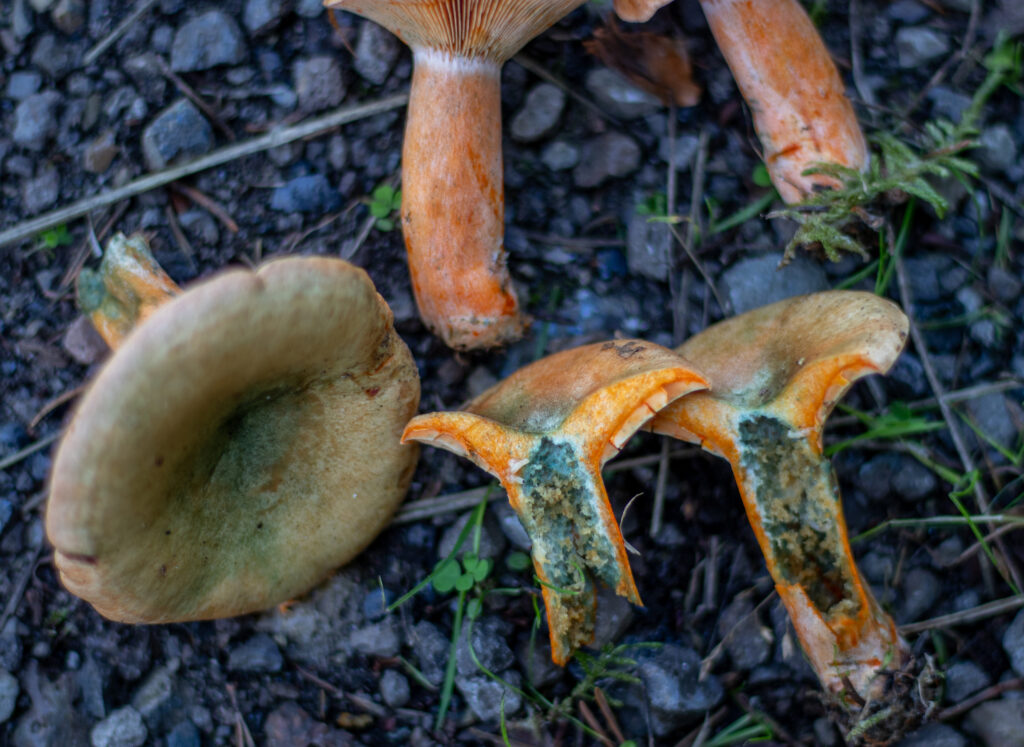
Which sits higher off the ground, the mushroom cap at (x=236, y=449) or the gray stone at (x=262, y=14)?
the gray stone at (x=262, y=14)

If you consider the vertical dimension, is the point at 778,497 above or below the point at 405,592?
above

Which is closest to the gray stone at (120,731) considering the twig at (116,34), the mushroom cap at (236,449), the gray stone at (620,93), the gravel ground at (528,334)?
the gravel ground at (528,334)

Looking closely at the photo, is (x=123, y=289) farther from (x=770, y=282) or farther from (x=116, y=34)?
(x=770, y=282)

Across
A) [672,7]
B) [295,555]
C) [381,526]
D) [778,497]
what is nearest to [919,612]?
[778,497]

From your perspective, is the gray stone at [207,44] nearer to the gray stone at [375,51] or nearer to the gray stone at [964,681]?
the gray stone at [375,51]

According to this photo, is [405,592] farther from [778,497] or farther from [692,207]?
[692,207]

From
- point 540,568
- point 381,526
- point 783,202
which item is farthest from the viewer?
point 783,202
